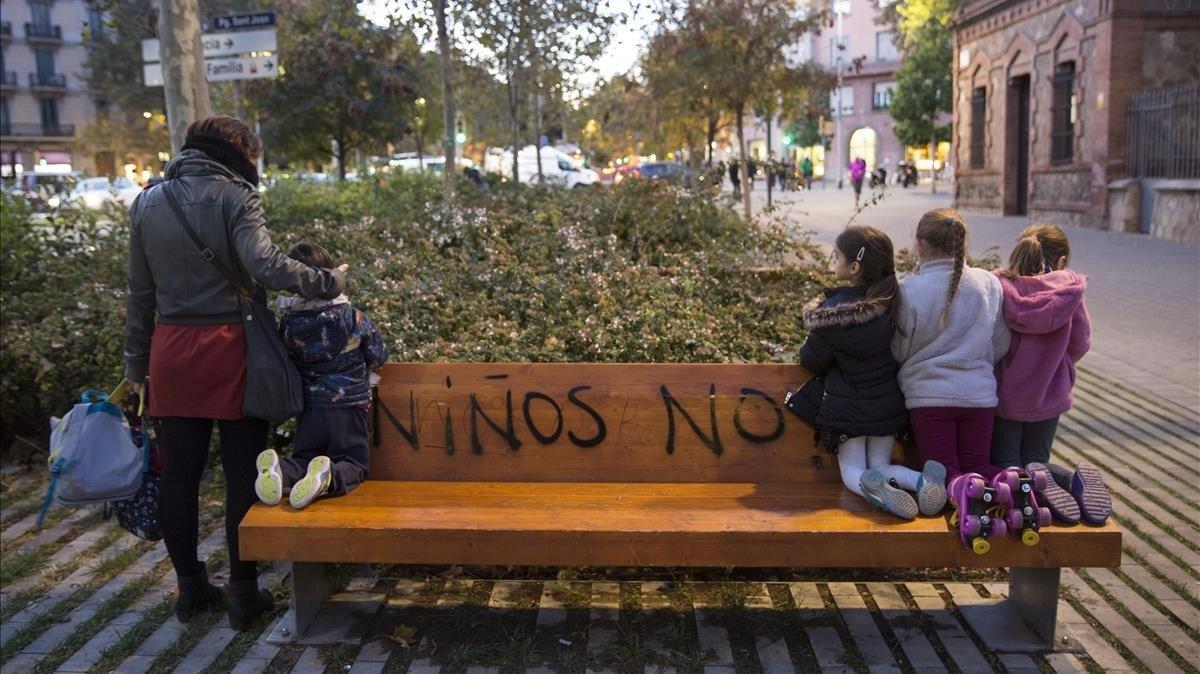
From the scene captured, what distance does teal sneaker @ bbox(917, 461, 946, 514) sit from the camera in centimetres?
355

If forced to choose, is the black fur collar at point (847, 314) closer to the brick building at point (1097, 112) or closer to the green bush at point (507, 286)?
the green bush at point (507, 286)

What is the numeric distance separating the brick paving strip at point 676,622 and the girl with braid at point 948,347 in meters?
0.60

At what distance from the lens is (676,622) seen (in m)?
3.95

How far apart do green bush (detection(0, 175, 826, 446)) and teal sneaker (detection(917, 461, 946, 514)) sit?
5.37 ft

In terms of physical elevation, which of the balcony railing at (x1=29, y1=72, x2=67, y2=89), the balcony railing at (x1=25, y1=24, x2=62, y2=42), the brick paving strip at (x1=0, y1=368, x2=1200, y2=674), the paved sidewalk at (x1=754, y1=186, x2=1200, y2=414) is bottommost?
the paved sidewalk at (x1=754, y1=186, x2=1200, y2=414)

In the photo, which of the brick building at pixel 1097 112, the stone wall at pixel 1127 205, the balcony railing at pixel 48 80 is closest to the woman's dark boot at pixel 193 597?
the brick building at pixel 1097 112

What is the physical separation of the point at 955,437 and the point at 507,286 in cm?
300

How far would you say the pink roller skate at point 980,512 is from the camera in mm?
3367

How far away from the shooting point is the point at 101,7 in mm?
9773

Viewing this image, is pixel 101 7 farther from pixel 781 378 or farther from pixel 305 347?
pixel 781 378

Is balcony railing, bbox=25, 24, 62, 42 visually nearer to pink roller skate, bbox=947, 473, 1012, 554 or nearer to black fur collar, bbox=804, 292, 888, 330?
black fur collar, bbox=804, 292, 888, 330

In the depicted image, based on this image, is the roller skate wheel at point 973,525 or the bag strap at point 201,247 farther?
the bag strap at point 201,247

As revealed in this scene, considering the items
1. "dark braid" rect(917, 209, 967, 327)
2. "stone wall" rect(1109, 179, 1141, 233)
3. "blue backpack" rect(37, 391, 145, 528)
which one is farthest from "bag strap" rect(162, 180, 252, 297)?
"stone wall" rect(1109, 179, 1141, 233)

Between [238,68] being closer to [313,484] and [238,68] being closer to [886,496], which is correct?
[313,484]
